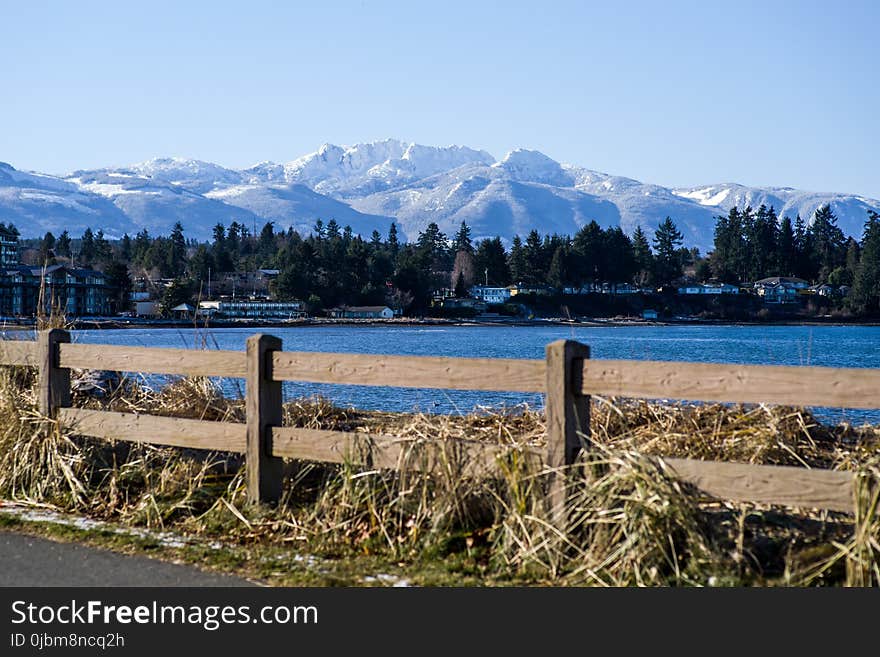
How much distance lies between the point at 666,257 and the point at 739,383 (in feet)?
619

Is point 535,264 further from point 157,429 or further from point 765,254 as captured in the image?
point 157,429

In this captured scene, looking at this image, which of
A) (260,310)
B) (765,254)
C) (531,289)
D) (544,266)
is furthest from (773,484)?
(765,254)

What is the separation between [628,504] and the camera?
6711mm

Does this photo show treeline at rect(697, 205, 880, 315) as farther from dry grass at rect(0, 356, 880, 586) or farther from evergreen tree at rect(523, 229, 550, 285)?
dry grass at rect(0, 356, 880, 586)

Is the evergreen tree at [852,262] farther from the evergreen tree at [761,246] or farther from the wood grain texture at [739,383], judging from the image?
the wood grain texture at [739,383]

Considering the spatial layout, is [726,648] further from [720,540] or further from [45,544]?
[45,544]

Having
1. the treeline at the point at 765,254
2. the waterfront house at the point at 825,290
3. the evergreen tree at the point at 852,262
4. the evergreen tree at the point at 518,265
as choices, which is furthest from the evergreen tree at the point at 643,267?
the evergreen tree at the point at 852,262

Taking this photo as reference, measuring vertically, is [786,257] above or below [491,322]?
above

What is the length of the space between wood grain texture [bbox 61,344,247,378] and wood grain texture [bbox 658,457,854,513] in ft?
12.2

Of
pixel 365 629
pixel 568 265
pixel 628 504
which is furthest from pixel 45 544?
pixel 568 265

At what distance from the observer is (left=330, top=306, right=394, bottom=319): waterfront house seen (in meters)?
162

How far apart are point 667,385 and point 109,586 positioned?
3.72 metres

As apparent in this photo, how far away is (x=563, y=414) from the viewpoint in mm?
7125

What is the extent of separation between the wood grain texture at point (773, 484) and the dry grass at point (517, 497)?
0.37 feet
